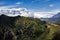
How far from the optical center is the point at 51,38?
19650 cm

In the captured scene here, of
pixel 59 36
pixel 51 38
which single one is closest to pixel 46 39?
pixel 51 38

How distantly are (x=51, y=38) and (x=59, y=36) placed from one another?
51.0 ft

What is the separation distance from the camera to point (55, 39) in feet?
616

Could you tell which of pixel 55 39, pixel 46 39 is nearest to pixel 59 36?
pixel 55 39

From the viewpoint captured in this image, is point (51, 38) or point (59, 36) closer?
point (59, 36)

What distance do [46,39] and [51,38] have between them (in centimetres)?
586

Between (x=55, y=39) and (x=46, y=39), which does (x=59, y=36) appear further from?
(x=46, y=39)

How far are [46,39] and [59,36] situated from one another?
1986cm

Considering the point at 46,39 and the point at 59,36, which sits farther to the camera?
the point at 46,39

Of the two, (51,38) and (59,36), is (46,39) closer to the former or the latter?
(51,38)

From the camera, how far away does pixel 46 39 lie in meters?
198
